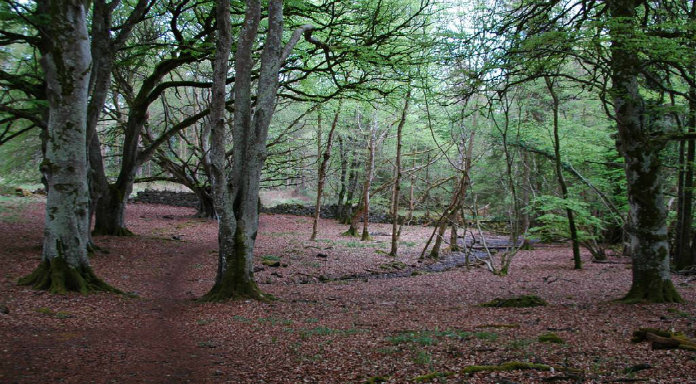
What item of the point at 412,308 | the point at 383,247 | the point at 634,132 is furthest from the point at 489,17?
the point at 383,247

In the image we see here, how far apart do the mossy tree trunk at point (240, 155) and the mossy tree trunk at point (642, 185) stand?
5.71 metres

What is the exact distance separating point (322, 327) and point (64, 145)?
5.37m

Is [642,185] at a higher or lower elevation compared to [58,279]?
higher

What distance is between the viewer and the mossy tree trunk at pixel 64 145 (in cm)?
755

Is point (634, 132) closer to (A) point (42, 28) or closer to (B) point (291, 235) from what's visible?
(A) point (42, 28)

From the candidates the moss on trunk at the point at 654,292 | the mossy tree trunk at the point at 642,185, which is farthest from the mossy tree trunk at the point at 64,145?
Answer: the moss on trunk at the point at 654,292

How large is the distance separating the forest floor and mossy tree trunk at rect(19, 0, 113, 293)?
538 mm

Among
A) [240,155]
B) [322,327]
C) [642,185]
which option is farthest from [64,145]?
[642,185]

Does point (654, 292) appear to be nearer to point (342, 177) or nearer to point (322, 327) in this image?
point (322, 327)

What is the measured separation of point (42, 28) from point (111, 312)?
16.6 ft

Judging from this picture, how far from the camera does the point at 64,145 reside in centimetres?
761

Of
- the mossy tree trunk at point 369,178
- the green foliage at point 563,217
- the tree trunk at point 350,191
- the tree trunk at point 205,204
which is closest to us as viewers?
the green foliage at point 563,217

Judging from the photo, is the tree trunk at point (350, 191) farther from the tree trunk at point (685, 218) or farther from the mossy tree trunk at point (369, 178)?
the tree trunk at point (685, 218)

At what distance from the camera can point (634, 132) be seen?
7.20m
